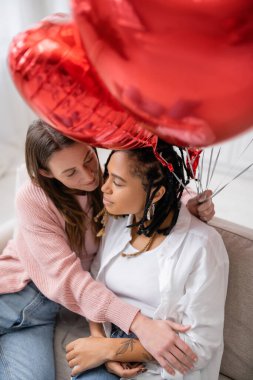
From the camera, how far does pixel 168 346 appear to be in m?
0.80

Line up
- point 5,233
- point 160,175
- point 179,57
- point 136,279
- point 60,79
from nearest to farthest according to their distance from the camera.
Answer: point 179,57, point 60,79, point 160,175, point 136,279, point 5,233

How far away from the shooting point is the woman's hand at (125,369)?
2.76 ft

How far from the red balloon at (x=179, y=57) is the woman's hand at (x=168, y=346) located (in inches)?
21.8

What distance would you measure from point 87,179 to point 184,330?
0.42 meters

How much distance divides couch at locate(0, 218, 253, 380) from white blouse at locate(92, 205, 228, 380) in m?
0.11

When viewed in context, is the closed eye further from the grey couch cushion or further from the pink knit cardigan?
the grey couch cushion

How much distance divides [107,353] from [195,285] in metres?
0.28

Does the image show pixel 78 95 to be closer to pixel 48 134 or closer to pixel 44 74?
pixel 44 74

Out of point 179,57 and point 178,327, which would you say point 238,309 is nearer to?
point 178,327

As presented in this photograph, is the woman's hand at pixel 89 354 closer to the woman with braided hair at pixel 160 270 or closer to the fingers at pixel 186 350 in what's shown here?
the woman with braided hair at pixel 160 270

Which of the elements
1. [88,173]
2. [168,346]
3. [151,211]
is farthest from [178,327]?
[88,173]

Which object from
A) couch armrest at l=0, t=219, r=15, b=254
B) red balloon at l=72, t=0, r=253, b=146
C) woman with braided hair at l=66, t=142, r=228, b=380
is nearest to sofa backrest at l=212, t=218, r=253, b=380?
woman with braided hair at l=66, t=142, r=228, b=380

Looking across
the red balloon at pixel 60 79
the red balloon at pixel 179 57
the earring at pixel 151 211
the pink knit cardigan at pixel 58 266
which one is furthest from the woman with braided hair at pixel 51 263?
the red balloon at pixel 179 57

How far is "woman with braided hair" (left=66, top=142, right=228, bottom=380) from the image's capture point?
0.77 m
